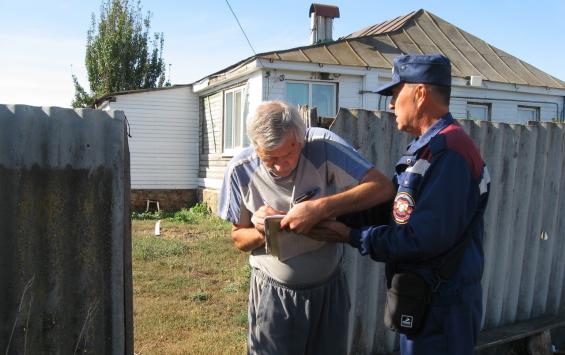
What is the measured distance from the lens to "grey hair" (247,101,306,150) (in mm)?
2152

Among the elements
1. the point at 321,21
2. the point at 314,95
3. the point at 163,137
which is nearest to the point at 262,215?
the point at 314,95

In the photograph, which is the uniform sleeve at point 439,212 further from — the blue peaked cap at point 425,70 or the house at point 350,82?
the house at point 350,82

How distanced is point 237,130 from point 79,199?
32.8ft

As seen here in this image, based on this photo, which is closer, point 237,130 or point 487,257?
point 487,257

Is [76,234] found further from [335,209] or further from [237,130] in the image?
[237,130]

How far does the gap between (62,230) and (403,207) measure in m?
1.66

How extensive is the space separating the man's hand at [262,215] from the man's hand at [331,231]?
18 centimetres

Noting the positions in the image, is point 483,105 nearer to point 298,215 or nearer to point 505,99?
point 505,99

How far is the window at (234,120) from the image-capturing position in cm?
1199

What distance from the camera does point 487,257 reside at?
4.16m

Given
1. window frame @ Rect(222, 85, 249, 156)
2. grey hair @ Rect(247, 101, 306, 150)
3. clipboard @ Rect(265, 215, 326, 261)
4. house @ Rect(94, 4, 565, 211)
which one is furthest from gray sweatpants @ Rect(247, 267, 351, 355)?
window frame @ Rect(222, 85, 249, 156)

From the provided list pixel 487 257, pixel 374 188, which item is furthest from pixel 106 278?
pixel 487 257

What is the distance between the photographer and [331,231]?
2256 millimetres

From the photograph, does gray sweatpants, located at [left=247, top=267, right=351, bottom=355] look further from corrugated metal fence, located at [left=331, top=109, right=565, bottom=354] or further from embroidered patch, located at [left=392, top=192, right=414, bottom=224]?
corrugated metal fence, located at [left=331, top=109, right=565, bottom=354]
